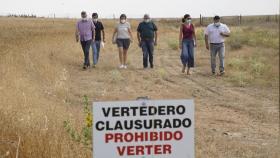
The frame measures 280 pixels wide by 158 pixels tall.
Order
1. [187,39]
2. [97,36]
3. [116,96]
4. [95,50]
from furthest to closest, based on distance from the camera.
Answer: [97,36] < [95,50] < [187,39] < [116,96]

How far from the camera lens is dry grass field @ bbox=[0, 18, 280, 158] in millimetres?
6309

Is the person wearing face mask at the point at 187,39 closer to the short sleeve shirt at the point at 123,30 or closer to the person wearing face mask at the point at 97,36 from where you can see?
the short sleeve shirt at the point at 123,30

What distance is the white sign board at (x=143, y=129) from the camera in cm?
430

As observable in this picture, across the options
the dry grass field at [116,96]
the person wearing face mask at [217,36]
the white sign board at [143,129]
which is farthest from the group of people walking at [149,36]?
the white sign board at [143,129]

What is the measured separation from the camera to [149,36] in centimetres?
1805

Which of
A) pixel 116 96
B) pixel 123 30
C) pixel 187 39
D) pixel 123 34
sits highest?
pixel 123 30

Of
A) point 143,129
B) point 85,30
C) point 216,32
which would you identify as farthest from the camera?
point 85,30

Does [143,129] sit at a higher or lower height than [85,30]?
higher

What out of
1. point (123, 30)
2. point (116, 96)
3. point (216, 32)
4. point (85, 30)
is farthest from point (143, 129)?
point (123, 30)

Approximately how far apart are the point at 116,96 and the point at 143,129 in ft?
27.2

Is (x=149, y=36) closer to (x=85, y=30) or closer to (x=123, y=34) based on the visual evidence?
(x=123, y=34)

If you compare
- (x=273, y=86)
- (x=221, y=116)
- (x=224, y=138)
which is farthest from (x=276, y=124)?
(x=273, y=86)

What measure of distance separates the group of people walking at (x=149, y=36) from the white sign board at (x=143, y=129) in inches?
486

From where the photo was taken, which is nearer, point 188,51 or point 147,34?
point 188,51
